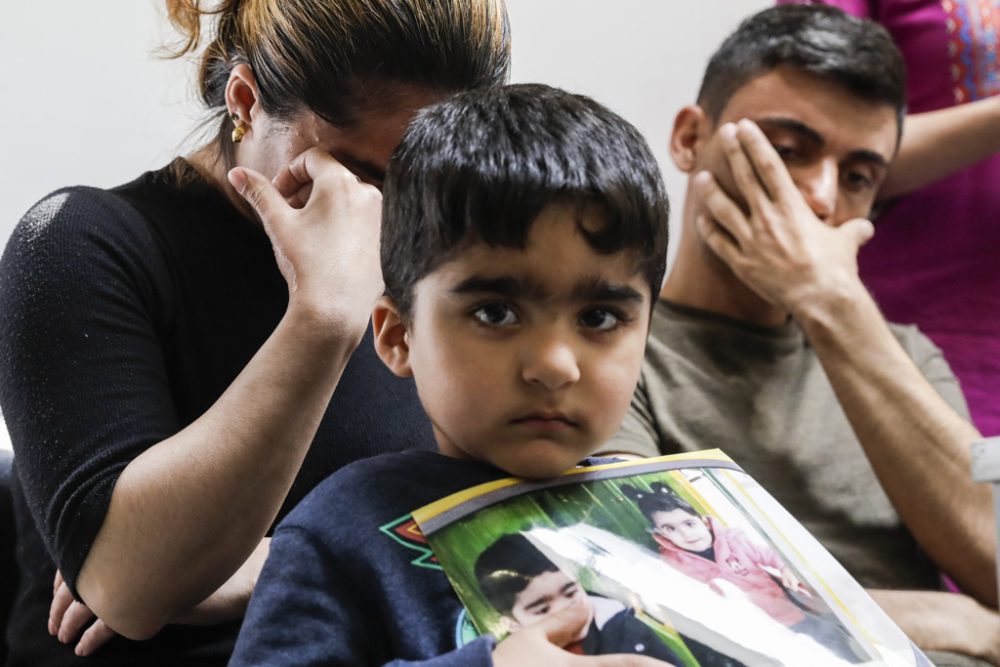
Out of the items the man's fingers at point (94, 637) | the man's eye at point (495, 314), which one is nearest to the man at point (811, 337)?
the man's eye at point (495, 314)

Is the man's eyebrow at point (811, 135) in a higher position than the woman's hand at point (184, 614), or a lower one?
higher

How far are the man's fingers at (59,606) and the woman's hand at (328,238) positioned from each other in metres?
0.39

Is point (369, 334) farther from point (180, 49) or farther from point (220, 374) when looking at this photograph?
point (180, 49)

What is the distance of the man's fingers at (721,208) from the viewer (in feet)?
4.70

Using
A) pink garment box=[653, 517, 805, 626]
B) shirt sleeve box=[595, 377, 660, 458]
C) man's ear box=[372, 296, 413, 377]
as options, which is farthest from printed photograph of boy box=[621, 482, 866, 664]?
shirt sleeve box=[595, 377, 660, 458]

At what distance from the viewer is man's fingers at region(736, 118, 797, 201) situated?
1407 millimetres

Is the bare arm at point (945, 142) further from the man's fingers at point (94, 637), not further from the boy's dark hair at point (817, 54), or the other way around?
the man's fingers at point (94, 637)

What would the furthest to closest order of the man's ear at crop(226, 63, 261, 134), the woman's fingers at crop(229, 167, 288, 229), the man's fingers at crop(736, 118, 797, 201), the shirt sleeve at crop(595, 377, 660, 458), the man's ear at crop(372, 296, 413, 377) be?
the man's fingers at crop(736, 118, 797, 201)
the shirt sleeve at crop(595, 377, 660, 458)
the man's ear at crop(226, 63, 261, 134)
the woman's fingers at crop(229, 167, 288, 229)
the man's ear at crop(372, 296, 413, 377)

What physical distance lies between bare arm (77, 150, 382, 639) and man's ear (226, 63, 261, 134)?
0.26 metres

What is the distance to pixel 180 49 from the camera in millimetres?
1331

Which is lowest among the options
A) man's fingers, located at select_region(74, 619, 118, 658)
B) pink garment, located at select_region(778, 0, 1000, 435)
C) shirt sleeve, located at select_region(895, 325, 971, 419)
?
man's fingers, located at select_region(74, 619, 118, 658)

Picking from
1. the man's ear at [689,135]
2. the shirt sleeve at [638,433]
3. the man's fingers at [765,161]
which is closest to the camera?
the shirt sleeve at [638,433]

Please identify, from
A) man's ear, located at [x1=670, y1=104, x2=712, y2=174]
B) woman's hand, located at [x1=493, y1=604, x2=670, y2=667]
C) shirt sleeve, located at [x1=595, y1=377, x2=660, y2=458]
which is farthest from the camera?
man's ear, located at [x1=670, y1=104, x2=712, y2=174]

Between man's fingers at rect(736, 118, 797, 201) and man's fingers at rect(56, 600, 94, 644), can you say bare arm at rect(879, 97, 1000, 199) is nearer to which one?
man's fingers at rect(736, 118, 797, 201)
